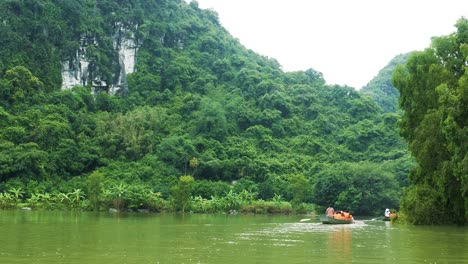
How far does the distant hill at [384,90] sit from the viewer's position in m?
112

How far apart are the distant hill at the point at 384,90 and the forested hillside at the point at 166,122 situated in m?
16.6

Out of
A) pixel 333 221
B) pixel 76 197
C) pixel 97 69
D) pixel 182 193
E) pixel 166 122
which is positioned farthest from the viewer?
pixel 97 69

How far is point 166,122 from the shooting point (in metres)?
81.1

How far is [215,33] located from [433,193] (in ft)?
282

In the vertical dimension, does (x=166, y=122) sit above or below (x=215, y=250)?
above

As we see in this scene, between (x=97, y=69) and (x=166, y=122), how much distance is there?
47.6 feet

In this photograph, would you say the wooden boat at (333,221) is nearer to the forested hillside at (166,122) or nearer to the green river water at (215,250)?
the green river water at (215,250)

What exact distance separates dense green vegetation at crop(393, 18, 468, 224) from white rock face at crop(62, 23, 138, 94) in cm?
6285

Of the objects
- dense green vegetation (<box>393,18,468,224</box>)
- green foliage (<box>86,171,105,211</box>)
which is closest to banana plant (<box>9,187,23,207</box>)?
green foliage (<box>86,171,105,211</box>)

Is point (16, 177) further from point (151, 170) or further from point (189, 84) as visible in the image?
point (189, 84)

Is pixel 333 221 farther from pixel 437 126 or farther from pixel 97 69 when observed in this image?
pixel 97 69

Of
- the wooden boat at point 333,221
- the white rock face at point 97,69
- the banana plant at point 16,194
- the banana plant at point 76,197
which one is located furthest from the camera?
the white rock face at point 97,69

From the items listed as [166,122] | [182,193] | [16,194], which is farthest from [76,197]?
[166,122]

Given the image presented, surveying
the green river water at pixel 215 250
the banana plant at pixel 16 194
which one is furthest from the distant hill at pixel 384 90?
the green river water at pixel 215 250
